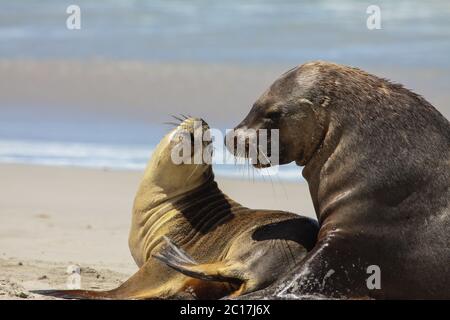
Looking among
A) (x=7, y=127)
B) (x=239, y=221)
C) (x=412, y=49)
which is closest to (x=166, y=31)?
(x=412, y=49)

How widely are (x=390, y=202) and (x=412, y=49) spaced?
14.9 m

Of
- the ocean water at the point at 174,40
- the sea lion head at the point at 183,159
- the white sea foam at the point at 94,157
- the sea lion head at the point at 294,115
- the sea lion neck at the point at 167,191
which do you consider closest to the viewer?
the sea lion head at the point at 294,115

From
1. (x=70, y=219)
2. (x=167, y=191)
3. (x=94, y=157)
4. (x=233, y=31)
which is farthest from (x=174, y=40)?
(x=167, y=191)

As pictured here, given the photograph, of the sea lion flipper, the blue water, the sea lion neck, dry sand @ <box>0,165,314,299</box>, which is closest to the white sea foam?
dry sand @ <box>0,165,314,299</box>

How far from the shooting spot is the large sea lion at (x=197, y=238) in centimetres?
715

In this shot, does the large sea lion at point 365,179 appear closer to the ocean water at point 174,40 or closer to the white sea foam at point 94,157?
the white sea foam at point 94,157

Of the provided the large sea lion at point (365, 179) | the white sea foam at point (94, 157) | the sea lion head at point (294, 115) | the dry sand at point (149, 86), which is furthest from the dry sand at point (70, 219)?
the dry sand at point (149, 86)

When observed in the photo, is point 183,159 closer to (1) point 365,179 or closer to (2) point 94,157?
(1) point 365,179

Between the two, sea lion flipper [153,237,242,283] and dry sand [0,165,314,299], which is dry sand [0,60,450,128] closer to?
dry sand [0,165,314,299]

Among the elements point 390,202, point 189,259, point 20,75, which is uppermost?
point 390,202

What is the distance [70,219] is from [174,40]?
39.4 ft

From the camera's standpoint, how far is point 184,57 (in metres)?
21.3

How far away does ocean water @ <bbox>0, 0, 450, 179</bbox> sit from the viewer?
15.2 metres

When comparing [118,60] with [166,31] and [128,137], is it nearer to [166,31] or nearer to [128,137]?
[166,31]
